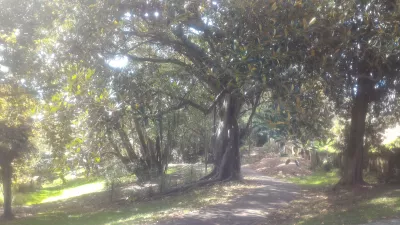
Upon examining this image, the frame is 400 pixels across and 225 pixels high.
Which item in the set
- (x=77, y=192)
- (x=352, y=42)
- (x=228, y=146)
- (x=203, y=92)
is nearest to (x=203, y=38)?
(x=352, y=42)

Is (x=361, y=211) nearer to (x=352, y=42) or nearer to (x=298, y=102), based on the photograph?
(x=298, y=102)

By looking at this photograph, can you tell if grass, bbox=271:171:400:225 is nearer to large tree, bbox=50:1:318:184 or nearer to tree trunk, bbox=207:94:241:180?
large tree, bbox=50:1:318:184

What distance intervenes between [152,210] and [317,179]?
10.5 metres

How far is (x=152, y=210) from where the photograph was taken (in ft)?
48.4

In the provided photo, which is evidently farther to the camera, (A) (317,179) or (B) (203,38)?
(A) (317,179)

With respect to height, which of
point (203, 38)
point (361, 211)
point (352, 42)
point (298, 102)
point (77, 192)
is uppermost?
point (203, 38)

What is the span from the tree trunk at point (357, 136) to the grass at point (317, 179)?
5316mm

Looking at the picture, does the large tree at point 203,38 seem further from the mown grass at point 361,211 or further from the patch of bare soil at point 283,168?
the patch of bare soil at point 283,168

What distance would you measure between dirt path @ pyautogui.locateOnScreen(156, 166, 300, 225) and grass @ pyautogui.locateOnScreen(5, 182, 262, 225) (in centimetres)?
64

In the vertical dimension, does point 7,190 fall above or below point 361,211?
above

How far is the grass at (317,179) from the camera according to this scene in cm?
2038

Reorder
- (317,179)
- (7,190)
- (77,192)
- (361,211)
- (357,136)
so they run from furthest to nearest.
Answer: (77,192) < (317,179) < (7,190) < (357,136) < (361,211)

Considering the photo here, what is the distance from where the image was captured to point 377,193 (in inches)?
500

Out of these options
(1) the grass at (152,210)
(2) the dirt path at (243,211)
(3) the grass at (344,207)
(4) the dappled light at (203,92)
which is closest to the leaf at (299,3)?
(4) the dappled light at (203,92)
